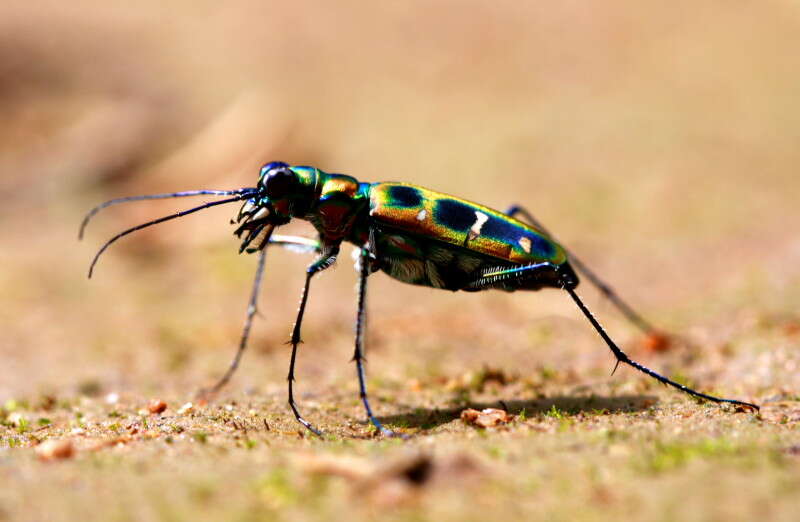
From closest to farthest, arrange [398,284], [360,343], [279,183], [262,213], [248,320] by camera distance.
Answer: [360,343] → [279,183] → [262,213] → [248,320] → [398,284]

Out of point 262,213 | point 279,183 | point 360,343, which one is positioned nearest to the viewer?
point 360,343

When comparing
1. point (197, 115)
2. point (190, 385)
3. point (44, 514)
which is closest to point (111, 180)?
point (197, 115)

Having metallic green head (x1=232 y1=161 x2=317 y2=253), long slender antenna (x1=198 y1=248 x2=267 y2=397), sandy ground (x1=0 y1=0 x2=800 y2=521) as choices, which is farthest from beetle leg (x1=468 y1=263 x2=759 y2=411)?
long slender antenna (x1=198 y1=248 x2=267 y2=397)

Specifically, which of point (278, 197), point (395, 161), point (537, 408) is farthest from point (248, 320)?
point (395, 161)

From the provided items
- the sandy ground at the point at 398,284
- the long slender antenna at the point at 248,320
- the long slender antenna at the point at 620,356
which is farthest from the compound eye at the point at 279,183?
the long slender antenna at the point at 620,356

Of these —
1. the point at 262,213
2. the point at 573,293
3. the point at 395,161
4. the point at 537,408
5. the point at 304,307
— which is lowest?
the point at 537,408

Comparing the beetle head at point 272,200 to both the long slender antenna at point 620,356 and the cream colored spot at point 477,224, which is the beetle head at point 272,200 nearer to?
the cream colored spot at point 477,224

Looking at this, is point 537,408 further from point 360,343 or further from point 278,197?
point 278,197
